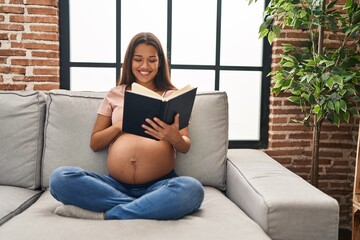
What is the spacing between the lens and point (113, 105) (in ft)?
6.03

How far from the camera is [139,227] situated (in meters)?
1.27

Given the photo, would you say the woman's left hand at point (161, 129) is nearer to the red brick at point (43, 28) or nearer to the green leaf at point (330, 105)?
the green leaf at point (330, 105)

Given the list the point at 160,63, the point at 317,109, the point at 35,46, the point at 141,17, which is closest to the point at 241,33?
the point at 141,17

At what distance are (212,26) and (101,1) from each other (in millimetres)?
776

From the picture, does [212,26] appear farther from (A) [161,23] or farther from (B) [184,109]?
(B) [184,109]

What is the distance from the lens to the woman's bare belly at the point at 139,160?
1.62 meters

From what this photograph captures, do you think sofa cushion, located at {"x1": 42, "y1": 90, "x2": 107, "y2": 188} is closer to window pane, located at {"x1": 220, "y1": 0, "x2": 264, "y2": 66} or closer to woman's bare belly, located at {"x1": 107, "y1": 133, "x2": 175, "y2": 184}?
woman's bare belly, located at {"x1": 107, "y1": 133, "x2": 175, "y2": 184}

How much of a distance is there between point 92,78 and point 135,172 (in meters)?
1.23

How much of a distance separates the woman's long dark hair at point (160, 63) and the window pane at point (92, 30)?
0.78 metres

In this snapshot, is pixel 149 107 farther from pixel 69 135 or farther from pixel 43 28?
pixel 43 28

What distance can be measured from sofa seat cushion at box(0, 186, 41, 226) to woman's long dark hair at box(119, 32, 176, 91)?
27.0 inches

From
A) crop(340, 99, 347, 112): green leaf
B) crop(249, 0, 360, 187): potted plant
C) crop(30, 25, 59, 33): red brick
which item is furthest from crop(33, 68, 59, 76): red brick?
crop(340, 99, 347, 112): green leaf

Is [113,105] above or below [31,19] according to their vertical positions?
below

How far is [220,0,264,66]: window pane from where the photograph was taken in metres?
2.68
